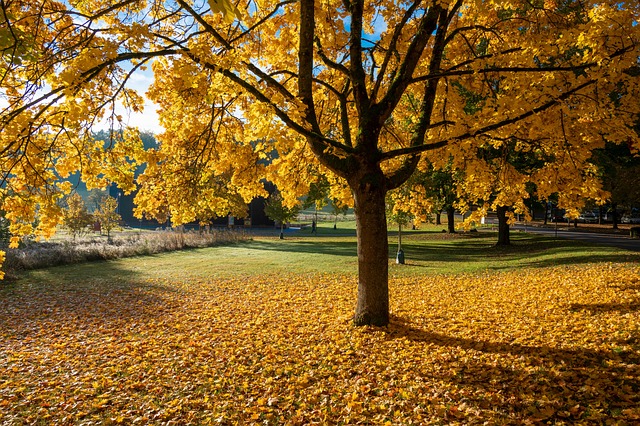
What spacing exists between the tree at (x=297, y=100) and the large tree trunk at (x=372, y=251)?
0.03m

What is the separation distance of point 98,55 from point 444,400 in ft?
18.8

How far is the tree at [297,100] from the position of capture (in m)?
4.87

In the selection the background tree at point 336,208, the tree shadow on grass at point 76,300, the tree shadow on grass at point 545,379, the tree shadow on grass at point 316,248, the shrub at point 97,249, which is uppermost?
the background tree at point 336,208

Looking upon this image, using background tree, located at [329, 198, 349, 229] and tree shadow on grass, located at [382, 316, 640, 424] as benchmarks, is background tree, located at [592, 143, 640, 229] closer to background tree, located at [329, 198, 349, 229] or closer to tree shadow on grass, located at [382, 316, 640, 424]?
background tree, located at [329, 198, 349, 229]

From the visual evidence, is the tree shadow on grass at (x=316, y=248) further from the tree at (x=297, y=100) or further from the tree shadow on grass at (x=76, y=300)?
the tree at (x=297, y=100)

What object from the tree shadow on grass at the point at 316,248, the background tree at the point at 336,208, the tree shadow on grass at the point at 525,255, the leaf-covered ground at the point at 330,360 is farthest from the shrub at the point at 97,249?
the tree shadow on grass at the point at 525,255

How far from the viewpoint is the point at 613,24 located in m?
5.39

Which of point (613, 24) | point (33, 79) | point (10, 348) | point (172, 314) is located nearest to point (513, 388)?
point (613, 24)

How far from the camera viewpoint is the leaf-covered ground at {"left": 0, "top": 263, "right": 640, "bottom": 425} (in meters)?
4.02

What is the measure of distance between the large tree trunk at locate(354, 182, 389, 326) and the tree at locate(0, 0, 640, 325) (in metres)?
0.03

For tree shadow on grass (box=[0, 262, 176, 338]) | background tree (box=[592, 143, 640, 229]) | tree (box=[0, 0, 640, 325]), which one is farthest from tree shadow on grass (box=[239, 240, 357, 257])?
tree (box=[0, 0, 640, 325])

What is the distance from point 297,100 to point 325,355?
3.85 meters

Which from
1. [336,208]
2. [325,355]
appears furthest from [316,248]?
[325,355]

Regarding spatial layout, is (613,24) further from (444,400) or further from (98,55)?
(98,55)
